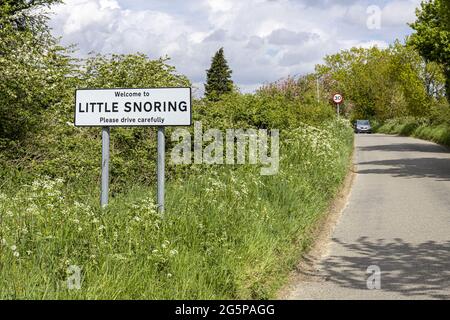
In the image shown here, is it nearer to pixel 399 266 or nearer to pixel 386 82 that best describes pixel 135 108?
pixel 399 266

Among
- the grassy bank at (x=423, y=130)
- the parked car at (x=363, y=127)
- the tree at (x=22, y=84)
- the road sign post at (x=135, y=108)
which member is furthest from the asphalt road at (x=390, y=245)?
the parked car at (x=363, y=127)

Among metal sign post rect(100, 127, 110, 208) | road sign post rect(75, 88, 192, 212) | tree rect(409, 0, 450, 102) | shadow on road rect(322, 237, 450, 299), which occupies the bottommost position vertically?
shadow on road rect(322, 237, 450, 299)

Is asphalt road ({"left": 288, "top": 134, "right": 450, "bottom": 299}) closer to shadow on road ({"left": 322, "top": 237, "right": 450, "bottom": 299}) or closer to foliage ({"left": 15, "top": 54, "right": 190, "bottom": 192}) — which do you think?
shadow on road ({"left": 322, "top": 237, "right": 450, "bottom": 299})

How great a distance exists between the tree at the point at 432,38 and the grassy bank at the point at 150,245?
65.0 ft

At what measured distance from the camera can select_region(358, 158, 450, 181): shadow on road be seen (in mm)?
18344

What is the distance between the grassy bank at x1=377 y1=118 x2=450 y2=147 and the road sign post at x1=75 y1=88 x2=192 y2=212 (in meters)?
28.0

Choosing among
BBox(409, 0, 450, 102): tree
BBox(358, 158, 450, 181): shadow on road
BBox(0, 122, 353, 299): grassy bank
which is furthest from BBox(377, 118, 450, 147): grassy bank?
BBox(0, 122, 353, 299): grassy bank

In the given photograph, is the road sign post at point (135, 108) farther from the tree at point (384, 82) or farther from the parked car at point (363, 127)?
the parked car at point (363, 127)

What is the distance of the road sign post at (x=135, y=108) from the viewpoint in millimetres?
6727

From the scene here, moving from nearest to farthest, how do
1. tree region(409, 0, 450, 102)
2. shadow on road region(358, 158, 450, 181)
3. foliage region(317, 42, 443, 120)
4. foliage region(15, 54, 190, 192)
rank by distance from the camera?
foliage region(15, 54, 190, 192) → shadow on road region(358, 158, 450, 181) → tree region(409, 0, 450, 102) → foliage region(317, 42, 443, 120)

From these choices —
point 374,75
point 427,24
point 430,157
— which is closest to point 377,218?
point 430,157

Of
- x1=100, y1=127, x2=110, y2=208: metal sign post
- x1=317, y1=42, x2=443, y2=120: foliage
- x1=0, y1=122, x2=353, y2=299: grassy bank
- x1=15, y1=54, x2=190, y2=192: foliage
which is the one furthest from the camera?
x1=317, y1=42, x2=443, y2=120: foliage

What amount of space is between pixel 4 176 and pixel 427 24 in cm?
2404

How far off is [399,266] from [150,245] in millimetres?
3508
